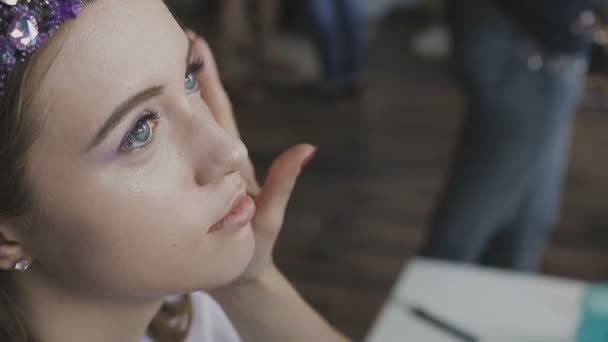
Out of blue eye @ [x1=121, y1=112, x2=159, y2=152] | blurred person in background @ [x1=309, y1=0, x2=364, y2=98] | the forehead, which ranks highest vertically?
the forehead

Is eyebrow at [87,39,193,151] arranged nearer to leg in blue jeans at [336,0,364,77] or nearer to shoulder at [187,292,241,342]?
shoulder at [187,292,241,342]

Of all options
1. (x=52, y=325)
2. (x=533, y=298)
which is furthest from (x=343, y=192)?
(x=52, y=325)

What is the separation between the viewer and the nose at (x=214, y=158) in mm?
657

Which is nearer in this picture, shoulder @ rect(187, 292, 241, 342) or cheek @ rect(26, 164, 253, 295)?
cheek @ rect(26, 164, 253, 295)

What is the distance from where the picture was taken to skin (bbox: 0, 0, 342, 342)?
597 millimetres

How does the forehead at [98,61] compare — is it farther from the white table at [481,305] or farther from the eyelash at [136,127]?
the white table at [481,305]

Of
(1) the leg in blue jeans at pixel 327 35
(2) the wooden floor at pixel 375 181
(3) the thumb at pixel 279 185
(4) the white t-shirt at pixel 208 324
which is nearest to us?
(3) the thumb at pixel 279 185

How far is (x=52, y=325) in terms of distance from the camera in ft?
2.35

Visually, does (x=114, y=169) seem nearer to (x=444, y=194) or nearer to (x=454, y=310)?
(x=454, y=310)

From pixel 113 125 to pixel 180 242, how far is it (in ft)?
0.39

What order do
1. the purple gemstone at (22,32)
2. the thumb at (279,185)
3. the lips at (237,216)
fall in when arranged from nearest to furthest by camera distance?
the purple gemstone at (22,32) → the lips at (237,216) → the thumb at (279,185)

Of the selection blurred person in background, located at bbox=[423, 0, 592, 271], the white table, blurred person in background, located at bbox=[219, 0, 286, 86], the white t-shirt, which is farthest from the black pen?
blurred person in background, located at bbox=[219, 0, 286, 86]

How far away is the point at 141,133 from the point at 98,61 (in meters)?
0.07

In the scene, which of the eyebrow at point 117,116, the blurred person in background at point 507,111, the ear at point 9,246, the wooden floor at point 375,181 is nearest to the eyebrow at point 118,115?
the eyebrow at point 117,116
